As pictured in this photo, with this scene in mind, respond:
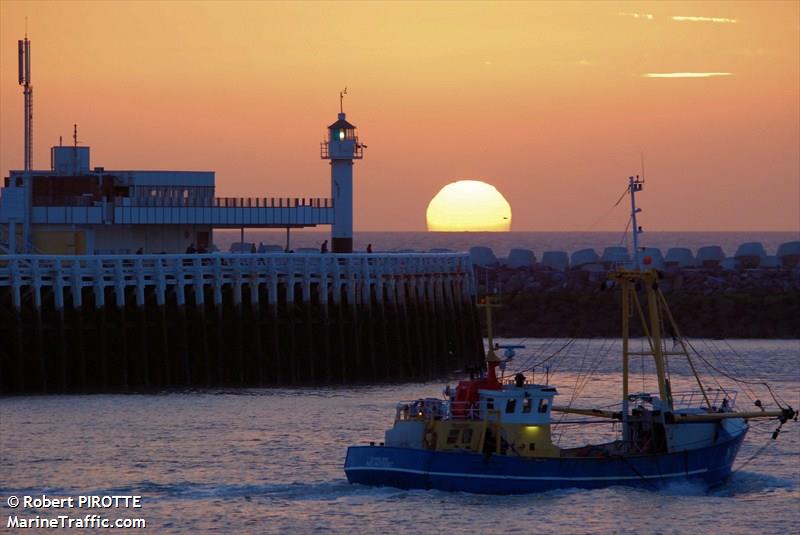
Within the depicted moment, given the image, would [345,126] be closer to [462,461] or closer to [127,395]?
[127,395]

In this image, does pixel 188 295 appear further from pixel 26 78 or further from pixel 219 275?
pixel 26 78

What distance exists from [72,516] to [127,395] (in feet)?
66.4

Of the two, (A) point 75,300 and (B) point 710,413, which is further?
(A) point 75,300

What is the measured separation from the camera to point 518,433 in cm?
4522

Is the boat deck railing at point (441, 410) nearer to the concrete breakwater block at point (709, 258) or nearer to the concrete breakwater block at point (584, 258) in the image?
the concrete breakwater block at point (709, 258)

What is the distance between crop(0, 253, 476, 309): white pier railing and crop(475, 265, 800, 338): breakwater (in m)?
26.2

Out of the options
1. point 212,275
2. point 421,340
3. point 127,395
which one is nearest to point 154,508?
point 127,395

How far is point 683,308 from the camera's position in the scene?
108m

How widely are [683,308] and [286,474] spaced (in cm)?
6401

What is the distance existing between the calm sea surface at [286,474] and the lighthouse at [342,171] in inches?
792

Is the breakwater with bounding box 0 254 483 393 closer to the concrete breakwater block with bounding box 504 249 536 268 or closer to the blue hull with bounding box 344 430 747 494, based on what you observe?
the blue hull with bounding box 344 430 747 494

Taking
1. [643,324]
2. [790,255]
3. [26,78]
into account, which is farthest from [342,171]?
[790,255]

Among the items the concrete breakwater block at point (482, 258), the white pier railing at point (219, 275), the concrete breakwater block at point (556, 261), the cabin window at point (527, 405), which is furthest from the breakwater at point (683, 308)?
the cabin window at point (527, 405)

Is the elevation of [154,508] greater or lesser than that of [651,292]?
lesser
